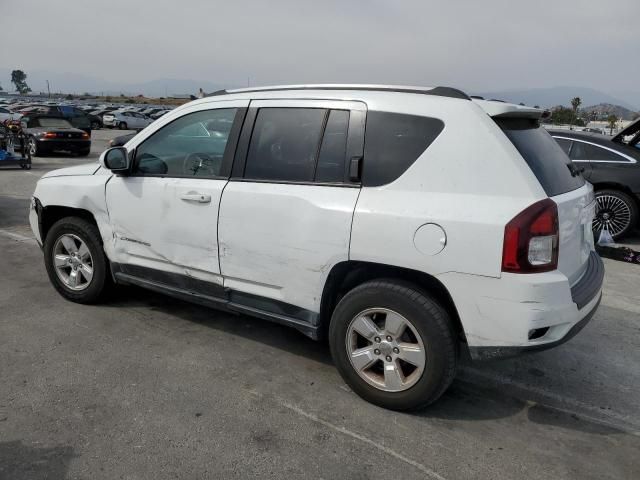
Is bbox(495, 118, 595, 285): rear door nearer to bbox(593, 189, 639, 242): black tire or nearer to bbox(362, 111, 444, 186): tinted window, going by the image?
bbox(362, 111, 444, 186): tinted window

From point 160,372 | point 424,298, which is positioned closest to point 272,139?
point 424,298

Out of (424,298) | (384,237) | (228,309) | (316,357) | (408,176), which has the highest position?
(408,176)

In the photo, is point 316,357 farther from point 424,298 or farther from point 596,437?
point 596,437

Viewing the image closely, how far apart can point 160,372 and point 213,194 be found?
1.27 meters

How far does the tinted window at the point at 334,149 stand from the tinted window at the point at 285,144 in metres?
0.05

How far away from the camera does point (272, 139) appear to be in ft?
11.2

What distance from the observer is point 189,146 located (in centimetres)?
383

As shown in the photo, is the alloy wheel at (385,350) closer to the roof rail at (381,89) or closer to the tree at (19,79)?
the roof rail at (381,89)

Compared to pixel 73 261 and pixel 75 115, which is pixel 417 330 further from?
pixel 75 115

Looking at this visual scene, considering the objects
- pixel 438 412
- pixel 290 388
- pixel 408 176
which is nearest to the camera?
pixel 408 176

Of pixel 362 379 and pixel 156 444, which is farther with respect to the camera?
pixel 362 379

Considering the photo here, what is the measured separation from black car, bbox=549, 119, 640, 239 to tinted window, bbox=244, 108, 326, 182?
6.02m

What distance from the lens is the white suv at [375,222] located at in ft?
8.76

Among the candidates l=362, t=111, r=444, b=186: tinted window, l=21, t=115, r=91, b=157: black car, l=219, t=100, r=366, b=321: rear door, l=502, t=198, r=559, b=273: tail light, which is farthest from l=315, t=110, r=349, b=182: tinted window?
l=21, t=115, r=91, b=157: black car
